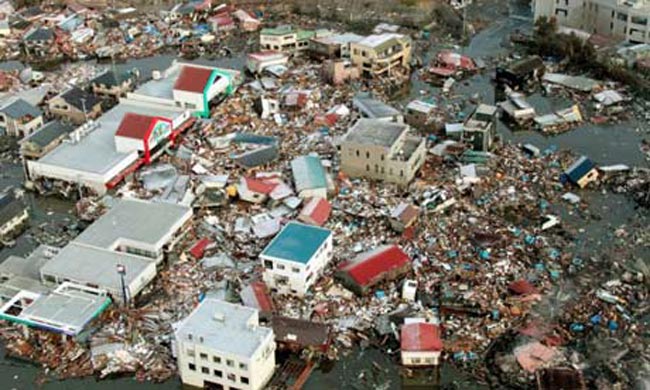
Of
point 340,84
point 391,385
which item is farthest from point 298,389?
point 340,84

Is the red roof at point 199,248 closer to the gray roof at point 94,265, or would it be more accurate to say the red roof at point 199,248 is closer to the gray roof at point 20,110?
the gray roof at point 94,265

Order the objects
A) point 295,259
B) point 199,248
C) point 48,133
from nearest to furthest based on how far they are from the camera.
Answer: point 295,259 < point 199,248 < point 48,133

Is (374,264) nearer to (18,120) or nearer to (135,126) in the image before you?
(135,126)

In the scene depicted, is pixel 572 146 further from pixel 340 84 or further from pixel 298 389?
pixel 298 389

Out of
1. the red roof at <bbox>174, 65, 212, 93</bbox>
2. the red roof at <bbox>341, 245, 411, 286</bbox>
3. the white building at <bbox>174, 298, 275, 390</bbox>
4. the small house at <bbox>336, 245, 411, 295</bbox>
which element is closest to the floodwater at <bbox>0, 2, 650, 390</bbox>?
the white building at <bbox>174, 298, 275, 390</bbox>

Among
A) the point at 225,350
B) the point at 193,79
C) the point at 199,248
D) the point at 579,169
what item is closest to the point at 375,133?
the point at 579,169

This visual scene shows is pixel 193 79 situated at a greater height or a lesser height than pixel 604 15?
lesser
